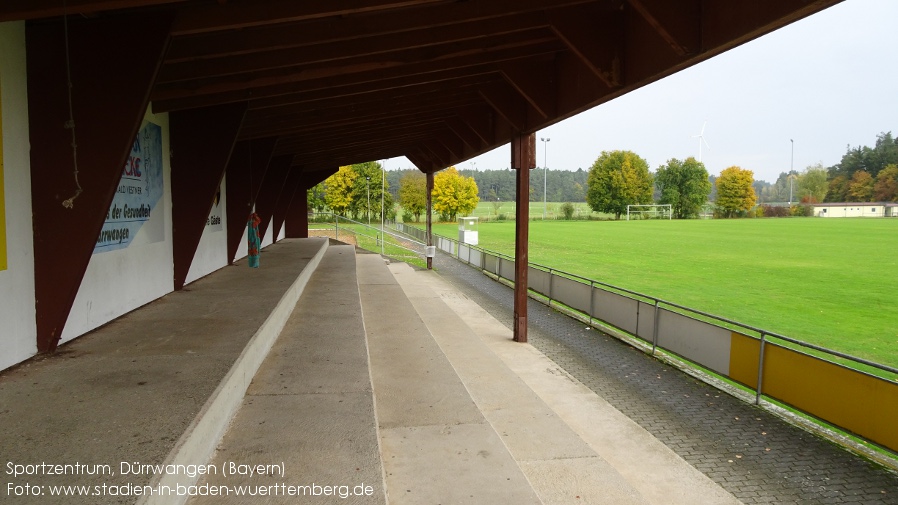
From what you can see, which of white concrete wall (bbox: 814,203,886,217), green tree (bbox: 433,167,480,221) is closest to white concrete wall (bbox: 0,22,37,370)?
green tree (bbox: 433,167,480,221)

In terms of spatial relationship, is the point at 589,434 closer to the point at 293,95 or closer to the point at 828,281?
the point at 293,95

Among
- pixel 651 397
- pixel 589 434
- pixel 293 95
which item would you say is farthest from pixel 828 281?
pixel 293 95

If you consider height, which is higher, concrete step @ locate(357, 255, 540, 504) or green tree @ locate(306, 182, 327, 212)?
green tree @ locate(306, 182, 327, 212)

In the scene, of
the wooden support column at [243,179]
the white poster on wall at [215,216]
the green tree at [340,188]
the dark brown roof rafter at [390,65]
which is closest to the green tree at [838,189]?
the green tree at [340,188]

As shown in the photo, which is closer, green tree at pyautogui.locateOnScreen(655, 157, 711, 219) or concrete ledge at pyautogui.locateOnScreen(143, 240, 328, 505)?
concrete ledge at pyautogui.locateOnScreen(143, 240, 328, 505)

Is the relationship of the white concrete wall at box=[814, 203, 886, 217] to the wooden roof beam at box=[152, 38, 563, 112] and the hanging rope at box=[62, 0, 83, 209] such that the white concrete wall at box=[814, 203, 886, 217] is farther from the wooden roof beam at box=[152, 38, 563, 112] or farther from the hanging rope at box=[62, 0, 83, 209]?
the hanging rope at box=[62, 0, 83, 209]

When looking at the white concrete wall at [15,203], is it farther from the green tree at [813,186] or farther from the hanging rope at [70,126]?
the green tree at [813,186]

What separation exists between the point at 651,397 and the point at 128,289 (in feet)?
23.1

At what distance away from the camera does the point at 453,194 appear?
85.1 m

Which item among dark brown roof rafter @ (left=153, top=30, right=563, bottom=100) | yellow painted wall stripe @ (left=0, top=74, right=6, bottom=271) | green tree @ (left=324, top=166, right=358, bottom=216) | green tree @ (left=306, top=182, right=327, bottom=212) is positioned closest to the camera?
yellow painted wall stripe @ (left=0, top=74, right=6, bottom=271)

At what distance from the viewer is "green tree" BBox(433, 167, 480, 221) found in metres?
84.1

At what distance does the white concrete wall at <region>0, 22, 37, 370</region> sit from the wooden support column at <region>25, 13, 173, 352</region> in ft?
0.21

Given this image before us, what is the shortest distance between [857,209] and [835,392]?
396 feet

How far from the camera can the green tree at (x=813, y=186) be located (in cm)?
13150
